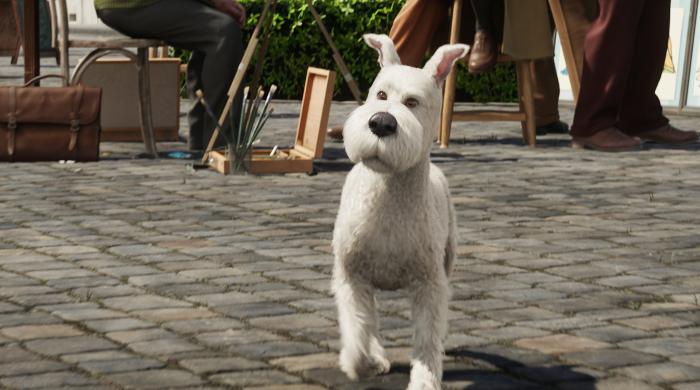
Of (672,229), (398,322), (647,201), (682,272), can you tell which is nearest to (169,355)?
(398,322)

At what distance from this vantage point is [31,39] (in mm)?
10656

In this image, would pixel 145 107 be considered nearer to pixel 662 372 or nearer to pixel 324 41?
pixel 324 41

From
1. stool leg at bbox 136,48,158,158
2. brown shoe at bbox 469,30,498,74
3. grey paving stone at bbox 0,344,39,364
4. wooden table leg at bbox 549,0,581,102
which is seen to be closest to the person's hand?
stool leg at bbox 136,48,158,158

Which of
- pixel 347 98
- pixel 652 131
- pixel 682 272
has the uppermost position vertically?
pixel 682 272

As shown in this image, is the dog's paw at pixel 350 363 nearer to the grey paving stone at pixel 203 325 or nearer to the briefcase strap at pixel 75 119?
the grey paving stone at pixel 203 325

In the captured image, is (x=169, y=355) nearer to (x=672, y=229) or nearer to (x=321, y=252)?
(x=321, y=252)

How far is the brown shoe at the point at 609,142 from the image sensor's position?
10773 millimetres

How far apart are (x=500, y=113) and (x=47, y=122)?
366cm

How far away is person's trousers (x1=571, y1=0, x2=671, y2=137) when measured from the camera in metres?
10.7

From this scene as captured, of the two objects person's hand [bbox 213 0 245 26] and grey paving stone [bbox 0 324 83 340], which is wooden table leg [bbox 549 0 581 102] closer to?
person's hand [bbox 213 0 245 26]

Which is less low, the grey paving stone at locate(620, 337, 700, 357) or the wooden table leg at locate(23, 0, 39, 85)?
the grey paving stone at locate(620, 337, 700, 357)

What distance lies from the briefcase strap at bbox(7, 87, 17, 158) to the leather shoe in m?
4.73

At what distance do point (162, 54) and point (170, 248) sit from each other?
6729mm

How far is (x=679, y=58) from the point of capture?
542 inches
